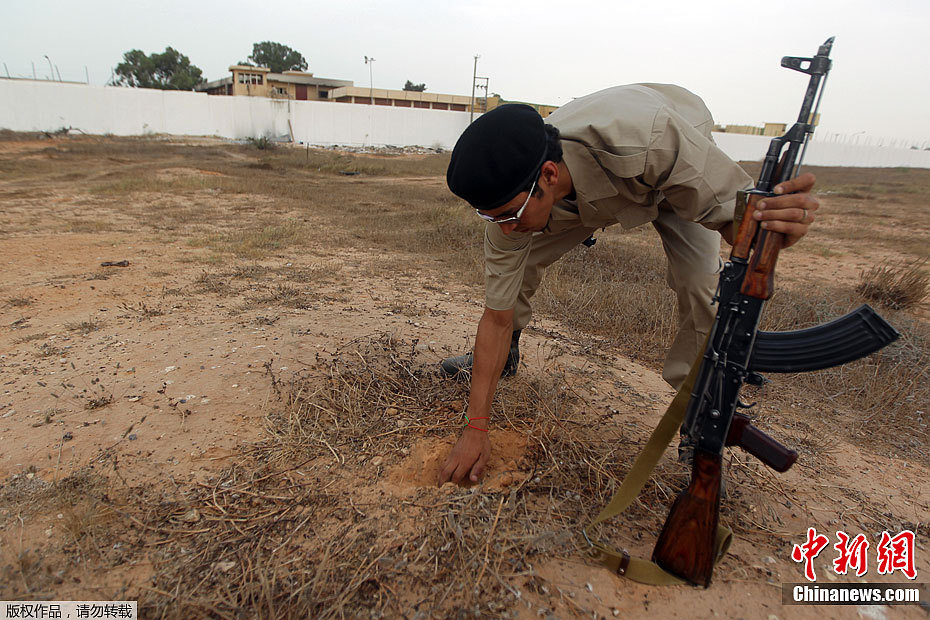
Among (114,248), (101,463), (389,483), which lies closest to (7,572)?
(101,463)

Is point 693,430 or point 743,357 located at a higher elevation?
point 743,357

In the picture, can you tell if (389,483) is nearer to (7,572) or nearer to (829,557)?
(7,572)

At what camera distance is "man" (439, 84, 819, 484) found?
1.47 m

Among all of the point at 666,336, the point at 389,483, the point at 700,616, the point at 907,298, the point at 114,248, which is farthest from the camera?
the point at 114,248

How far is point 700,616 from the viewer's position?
1364mm

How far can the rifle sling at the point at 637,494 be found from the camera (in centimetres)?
144

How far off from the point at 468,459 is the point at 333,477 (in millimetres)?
492

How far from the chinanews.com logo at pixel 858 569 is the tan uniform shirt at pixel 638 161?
1114mm

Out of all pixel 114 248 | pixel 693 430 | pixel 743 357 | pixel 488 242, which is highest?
pixel 488 242

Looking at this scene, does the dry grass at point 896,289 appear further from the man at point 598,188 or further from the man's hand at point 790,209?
the man's hand at point 790,209

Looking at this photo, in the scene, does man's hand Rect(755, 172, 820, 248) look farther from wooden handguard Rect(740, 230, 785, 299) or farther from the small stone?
the small stone

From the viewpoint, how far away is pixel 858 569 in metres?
1.58

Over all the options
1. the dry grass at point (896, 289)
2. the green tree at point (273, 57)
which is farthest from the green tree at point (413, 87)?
the dry grass at point (896, 289)

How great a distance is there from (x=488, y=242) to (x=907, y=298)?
4.53 meters
